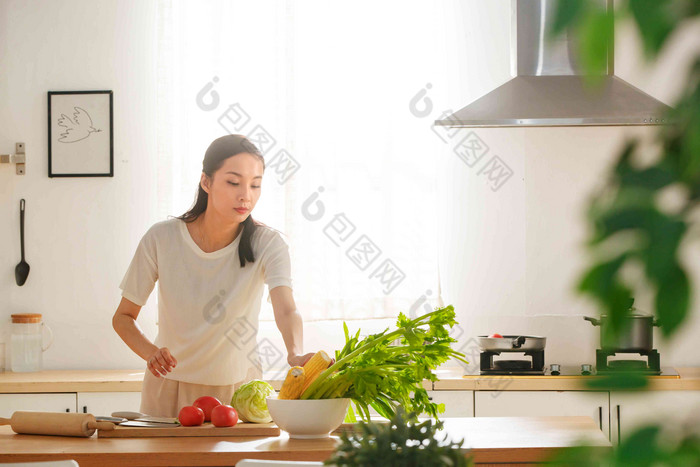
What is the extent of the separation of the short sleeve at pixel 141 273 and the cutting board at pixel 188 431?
0.66 meters

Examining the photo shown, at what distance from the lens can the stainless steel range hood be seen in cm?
301

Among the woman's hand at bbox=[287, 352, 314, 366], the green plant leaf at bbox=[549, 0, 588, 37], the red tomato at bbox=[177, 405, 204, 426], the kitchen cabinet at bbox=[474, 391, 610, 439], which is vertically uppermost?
the green plant leaf at bbox=[549, 0, 588, 37]

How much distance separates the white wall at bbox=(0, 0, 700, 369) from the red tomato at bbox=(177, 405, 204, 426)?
6.34 feet

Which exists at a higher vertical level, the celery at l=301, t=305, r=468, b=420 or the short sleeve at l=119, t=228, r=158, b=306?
the short sleeve at l=119, t=228, r=158, b=306

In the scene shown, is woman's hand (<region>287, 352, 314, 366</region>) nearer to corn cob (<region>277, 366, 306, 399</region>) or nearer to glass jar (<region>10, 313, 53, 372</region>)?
corn cob (<region>277, 366, 306, 399</region>)

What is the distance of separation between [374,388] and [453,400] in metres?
1.50

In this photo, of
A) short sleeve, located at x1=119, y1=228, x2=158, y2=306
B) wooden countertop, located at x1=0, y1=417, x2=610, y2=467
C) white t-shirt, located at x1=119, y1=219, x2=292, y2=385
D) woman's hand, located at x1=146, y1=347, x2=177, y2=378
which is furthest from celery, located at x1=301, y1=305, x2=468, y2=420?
short sleeve, located at x1=119, y1=228, x2=158, y2=306

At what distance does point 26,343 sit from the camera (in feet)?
13.0

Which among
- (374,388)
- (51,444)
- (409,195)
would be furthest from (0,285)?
(374,388)

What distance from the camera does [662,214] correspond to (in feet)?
1.01

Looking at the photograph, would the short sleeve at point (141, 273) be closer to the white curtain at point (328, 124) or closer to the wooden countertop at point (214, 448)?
the wooden countertop at point (214, 448)

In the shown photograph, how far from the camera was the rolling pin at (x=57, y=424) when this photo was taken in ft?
6.85

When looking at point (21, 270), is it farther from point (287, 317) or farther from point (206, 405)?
point (206, 405)

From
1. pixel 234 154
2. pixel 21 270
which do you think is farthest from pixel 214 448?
pixel 21 270
